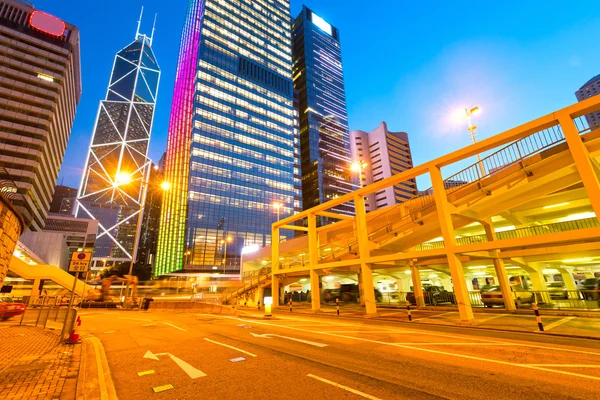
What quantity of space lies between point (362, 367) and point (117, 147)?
205m

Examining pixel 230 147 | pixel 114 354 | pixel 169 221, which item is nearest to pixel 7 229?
pixel 114 354

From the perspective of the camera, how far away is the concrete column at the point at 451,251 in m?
13.1

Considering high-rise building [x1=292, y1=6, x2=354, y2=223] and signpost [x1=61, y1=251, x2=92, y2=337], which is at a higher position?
high-rise building [x1=292, y1=6, x2=354, y2=223]

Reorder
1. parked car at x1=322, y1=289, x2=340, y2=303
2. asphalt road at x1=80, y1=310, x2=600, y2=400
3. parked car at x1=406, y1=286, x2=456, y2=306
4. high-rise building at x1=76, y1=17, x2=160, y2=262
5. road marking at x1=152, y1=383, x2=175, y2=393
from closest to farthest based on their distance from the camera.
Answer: asphalt road at x1=80, y1=310, x2=600, y2=400 → road marking at x1=152, y1=383, x2=175, y2=393 → parked car at x1=406, y1=286, x2=456, y2=306 → parked car at x1=322, y1=289, x2=340, y2=303 → high-rise building at x1=76, y1=17, x2=160, y2=262

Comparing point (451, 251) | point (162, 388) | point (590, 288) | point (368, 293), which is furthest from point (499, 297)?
point (162, 388)

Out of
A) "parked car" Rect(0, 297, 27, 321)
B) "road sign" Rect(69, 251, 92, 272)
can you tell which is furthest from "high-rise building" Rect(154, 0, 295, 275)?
"road sign" Rect(69, 251, 92, 272)

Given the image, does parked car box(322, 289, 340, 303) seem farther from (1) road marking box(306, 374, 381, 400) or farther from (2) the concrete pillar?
(1) road marking box(306, 374, 381, 400)

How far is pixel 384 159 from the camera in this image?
143250mm

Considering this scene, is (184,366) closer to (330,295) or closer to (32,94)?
(330,295)

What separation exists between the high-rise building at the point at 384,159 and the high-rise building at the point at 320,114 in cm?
Answer: 1147

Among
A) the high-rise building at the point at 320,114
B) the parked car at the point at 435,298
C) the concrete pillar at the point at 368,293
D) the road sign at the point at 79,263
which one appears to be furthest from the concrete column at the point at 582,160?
the high-rise building at the point at 320,114

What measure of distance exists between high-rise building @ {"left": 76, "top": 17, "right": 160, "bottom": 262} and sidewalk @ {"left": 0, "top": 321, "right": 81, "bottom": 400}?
17345 centimetres

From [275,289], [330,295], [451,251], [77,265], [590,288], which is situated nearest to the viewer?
[77,265]

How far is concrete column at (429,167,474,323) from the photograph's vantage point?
13.1 m
